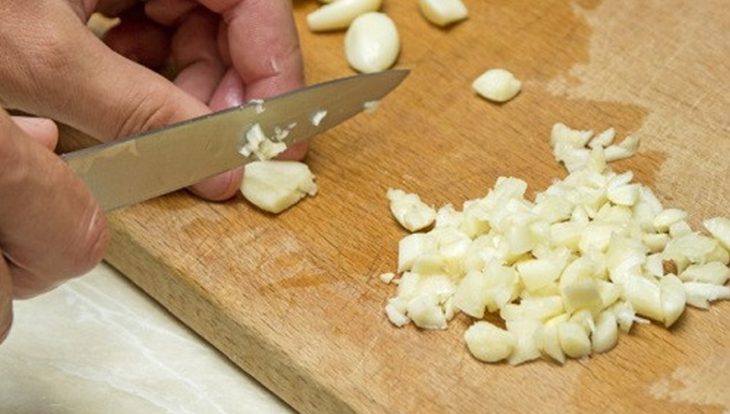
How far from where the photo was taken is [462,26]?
192 centimetres

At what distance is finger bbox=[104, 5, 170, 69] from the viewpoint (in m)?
1.83

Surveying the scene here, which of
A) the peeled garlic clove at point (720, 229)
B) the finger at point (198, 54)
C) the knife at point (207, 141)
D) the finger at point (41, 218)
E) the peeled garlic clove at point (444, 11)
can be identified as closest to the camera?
the finger at point (41, 218)

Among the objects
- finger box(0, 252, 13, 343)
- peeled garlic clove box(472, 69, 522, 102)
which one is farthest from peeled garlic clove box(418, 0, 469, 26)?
finger box(0, 252, 13, 343)

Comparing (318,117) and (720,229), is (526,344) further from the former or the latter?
(318,117)

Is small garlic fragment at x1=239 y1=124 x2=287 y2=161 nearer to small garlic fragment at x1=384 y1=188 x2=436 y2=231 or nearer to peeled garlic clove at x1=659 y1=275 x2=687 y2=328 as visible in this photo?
small garlic fragment at x1=384 y1=188 x2=436 y2=231

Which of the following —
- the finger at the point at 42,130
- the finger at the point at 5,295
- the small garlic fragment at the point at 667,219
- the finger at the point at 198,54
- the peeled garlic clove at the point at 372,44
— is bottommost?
the small garlic fragment at the point at 667,219

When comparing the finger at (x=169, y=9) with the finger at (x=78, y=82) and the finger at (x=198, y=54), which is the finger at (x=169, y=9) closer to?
the finger at (x=198, y=54)

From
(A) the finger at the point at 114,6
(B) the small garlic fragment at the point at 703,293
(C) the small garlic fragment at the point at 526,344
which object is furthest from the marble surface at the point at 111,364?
Result: (B) the small garlic fragment at the point at 703,293

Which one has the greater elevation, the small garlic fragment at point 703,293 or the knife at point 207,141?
the knife at point 207,141

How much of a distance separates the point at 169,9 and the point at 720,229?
0.85 metres

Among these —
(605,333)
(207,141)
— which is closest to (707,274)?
(605,333)

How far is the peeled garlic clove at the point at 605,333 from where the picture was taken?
1.46 m

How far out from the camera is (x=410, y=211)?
1.61 meters

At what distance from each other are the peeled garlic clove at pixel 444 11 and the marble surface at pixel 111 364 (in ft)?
2.12
